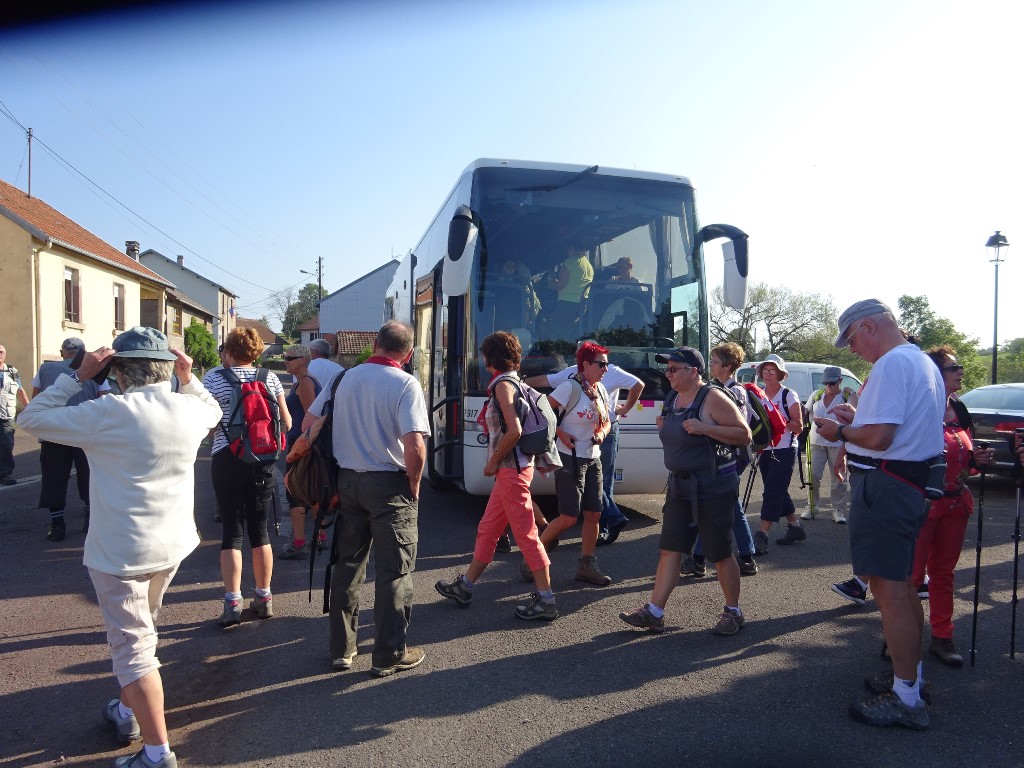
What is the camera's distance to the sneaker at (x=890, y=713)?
137 inches

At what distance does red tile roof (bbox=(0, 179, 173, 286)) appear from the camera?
80.3 ft

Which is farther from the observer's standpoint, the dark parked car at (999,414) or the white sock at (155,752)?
the dark parked car at (999,414)

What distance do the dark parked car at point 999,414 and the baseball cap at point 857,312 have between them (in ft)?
22.4

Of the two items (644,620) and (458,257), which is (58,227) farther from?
(644,620)

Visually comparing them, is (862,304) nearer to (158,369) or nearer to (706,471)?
(706,471)

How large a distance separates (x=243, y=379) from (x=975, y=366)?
23.0 meters

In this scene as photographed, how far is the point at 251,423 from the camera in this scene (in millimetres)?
4617

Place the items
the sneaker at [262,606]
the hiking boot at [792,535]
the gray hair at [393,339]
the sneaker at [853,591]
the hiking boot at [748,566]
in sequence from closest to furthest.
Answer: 1. the gray hair at [393,339]
2. the sneaker at [262,606]
3. the sneaker at [853,591]
4. the hiking boot at [748,566]
5. the hiking boot at [792,535]

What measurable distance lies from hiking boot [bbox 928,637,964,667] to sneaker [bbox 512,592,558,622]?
7.52 ft

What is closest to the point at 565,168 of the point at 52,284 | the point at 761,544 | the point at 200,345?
the point at 761,544

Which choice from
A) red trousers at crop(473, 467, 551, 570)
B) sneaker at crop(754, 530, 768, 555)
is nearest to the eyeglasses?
red trousers at crop(473, 467, 551, 570)

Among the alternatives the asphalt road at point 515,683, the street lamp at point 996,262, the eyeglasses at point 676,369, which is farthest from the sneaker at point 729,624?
the street lamp at point 996,262

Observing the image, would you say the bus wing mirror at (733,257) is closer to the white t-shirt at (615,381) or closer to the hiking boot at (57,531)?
the white t-shirt at (615,381)

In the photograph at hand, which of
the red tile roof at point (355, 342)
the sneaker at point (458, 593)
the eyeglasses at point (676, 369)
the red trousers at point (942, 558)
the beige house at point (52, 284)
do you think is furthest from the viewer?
the red tile roof at point (355, 342)
